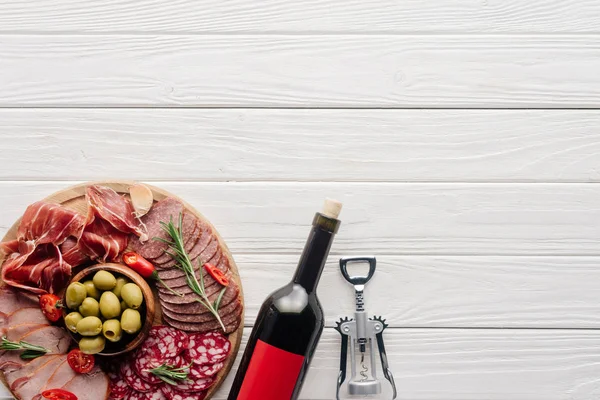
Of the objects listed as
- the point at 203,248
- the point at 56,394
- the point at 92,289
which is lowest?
the point at 56,394

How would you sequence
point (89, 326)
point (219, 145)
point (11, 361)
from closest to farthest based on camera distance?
point (89, 326) → point (11, 361) → point (219, 145)

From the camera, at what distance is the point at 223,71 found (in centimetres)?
124

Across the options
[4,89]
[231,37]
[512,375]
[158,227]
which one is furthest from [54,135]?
[512,375]

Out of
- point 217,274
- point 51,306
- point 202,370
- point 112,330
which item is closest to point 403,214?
point 217,274

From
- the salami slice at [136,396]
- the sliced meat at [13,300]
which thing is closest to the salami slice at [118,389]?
the salami slice at [136,396]

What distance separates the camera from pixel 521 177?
1250 millimetres

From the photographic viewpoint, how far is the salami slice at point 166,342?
112 centimetres

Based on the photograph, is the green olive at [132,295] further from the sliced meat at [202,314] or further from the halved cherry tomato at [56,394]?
the halved cherry tomato at [56,394]

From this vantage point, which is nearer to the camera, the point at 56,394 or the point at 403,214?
the point at 56,394

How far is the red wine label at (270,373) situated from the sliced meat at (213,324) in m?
0.10

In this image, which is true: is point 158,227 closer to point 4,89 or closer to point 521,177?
point 4,89

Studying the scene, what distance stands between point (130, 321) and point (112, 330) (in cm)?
3

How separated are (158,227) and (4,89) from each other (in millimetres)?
453

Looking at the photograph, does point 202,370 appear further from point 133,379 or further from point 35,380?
point 35,380
